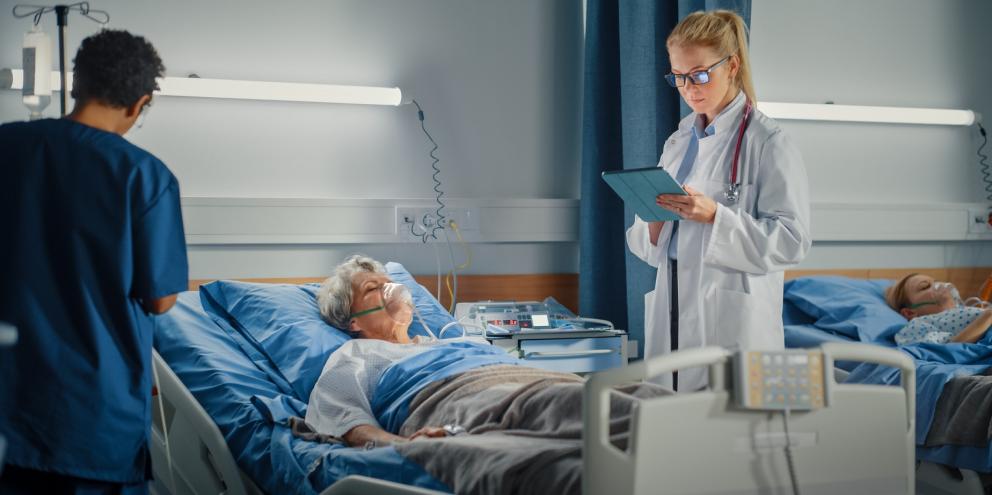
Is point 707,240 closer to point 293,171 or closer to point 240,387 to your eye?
point 240,387

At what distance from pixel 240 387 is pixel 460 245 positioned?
4.24ft

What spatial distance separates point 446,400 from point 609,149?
166cm

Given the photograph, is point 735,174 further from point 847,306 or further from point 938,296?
point 938,296

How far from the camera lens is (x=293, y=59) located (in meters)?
3.22

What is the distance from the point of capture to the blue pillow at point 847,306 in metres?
3.40

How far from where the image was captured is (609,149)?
11.4 ft

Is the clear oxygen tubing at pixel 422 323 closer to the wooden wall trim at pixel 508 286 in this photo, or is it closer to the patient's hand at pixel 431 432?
the wooden wall trim at pixel 508 286

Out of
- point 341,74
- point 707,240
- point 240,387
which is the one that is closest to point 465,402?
point 240,387

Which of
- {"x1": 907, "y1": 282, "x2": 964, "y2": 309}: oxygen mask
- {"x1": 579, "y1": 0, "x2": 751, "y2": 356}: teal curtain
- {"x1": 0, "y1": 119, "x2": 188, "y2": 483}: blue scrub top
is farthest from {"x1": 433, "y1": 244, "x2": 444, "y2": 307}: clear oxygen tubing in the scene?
{"x1": 907, "y1": 282, "x2": 964, "y2": 309}: oxygen mask

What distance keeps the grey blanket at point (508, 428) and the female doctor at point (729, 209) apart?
49 centimetres

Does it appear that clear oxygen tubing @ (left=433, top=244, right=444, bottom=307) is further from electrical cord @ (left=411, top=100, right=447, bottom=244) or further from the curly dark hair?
the curly dark hair

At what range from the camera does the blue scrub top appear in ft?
5.18

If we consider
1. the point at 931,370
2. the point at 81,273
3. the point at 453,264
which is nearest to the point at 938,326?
the point at 931,370

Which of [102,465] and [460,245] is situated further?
[460,245]
